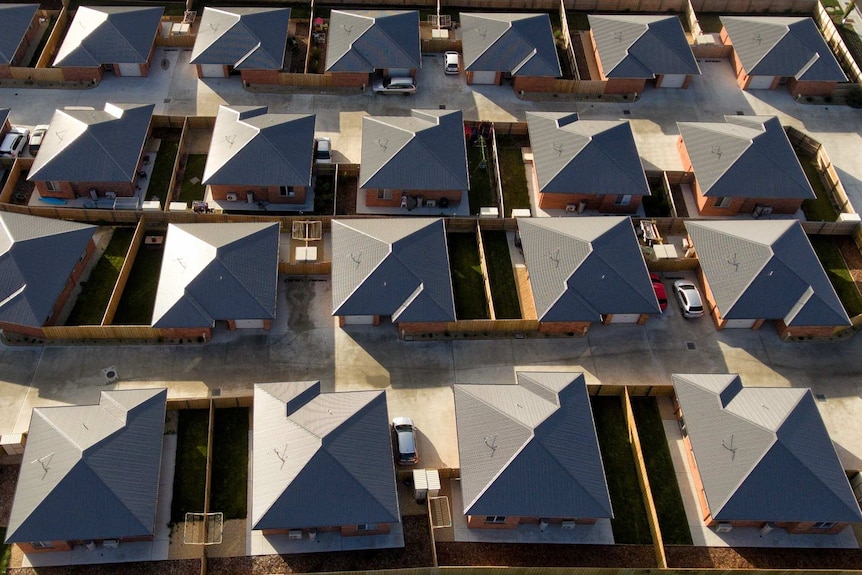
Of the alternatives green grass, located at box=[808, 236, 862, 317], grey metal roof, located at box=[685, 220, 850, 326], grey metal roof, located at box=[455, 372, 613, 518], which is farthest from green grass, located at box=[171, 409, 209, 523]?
green grass, located at box=[808, 236, 862, 317]

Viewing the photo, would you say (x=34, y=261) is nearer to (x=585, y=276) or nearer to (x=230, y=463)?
(x=230, y=463)

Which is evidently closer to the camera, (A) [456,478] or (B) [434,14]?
(A) [456,478]

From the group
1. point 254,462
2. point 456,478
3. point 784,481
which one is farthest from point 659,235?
point 254,462

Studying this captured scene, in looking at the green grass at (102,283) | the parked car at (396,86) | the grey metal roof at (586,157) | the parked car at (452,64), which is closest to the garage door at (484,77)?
the parked car at (452,64)

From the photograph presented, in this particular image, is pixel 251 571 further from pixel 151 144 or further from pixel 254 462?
pixel 151 144

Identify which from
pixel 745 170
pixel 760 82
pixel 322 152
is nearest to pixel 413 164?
pixel 322 152

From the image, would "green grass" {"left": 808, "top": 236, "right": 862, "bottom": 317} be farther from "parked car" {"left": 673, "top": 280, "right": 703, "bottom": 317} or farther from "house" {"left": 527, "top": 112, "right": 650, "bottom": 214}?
"house" {"left": 527, "top": 112, "right": 650, "bottom": 214}
